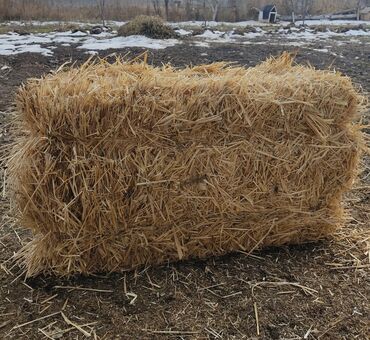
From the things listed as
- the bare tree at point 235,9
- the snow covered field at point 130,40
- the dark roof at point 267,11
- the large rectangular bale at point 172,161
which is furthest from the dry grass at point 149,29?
the dark roof at point 267,11

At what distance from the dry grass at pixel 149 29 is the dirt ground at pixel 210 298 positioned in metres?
12.1

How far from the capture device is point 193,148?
2.92m

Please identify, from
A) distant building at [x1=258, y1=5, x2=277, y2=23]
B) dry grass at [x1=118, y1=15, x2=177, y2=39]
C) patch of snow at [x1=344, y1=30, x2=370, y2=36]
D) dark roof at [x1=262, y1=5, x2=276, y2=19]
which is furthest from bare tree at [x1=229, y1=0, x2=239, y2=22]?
dry grass at [x1=118, y1=15, x2=177, y2=39]

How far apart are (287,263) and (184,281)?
0.74 metres

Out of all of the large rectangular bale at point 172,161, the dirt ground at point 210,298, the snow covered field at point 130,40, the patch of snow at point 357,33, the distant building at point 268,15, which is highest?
the large rectangular bale at point 172,161

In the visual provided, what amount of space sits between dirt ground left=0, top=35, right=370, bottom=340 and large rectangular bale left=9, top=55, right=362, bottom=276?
0.43 ft

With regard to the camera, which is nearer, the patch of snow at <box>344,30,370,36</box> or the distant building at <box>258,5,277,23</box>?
the patch of snow at <box>344,30,370,36</box>

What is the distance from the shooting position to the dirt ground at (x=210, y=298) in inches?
103

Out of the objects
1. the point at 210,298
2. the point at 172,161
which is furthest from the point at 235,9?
the point at 210,298

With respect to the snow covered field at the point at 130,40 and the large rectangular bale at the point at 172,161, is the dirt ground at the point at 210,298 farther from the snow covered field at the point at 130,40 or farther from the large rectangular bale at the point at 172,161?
the snow covered field at the point at 130,40

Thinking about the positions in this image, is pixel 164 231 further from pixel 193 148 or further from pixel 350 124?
pixel 350 124

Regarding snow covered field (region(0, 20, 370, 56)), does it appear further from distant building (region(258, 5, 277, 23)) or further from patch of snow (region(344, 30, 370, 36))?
distant building (region(258, 5, 277, 23))

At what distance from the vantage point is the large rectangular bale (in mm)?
2732

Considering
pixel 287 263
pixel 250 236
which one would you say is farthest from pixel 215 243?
pixel 287 263
